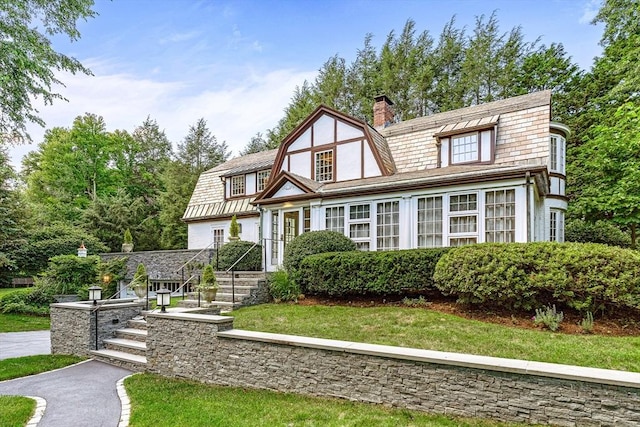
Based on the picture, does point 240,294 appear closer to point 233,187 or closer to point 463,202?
point 463,202

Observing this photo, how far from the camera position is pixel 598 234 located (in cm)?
1497

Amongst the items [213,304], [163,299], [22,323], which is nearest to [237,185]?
[213,304]

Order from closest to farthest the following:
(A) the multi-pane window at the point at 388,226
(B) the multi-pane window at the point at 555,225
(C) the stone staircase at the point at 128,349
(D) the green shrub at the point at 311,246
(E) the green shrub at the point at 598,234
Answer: (C) the stone staircase at the point at 128,349
(D) the green shrub at the point at 311,246
(A) the multi-pane window at the point at 388,226
(B) the multi-pane window at the point at 555,225
(E) the green shrub at the point at 598,234

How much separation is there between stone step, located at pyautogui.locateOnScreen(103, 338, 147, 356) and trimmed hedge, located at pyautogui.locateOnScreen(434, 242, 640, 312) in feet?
19.7

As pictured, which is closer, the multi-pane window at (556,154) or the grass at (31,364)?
the grass at (31,364)

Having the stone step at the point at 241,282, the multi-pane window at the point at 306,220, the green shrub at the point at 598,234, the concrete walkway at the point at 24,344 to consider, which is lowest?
the concrete walkway at the point at 24,344

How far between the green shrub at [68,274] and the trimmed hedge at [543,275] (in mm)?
13509

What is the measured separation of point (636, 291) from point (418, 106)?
1914 cm

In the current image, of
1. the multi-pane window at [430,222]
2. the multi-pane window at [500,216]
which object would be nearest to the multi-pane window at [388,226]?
the multi-pane window at [430,222]

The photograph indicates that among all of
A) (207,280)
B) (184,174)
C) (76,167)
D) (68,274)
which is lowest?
(68,274)

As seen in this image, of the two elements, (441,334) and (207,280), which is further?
(207,280)

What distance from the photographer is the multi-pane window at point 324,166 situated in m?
13.9

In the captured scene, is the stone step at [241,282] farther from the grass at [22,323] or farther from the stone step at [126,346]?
the grass at [22,323]

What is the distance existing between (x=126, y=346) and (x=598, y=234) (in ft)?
56.0
